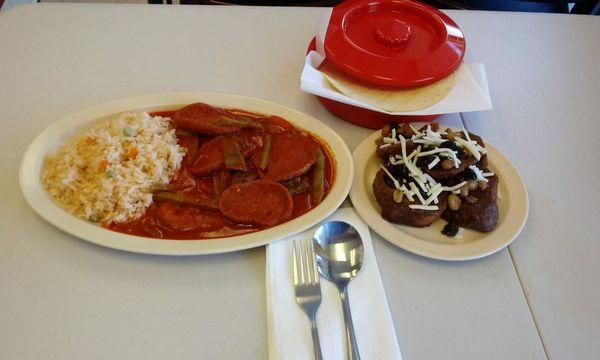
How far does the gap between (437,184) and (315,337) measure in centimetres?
53

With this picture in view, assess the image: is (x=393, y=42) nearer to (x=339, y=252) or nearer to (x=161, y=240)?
(x=339, y=252)

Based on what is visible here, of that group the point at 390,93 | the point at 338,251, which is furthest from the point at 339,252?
the point at 390,93

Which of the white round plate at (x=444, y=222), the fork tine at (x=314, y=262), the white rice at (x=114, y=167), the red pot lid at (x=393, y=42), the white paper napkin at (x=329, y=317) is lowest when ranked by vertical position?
the white paper napkin at (x=329, y=317)

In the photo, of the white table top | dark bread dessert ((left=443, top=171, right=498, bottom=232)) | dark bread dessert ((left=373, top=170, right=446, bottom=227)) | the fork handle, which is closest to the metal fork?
the fork handle

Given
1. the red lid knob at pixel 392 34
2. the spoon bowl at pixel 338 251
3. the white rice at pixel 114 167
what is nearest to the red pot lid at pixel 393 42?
the red lid knob at pixel 392 34

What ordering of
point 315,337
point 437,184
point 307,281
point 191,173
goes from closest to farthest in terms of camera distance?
point 315,337 → point 307,281 → point 437,184 → point 191,173

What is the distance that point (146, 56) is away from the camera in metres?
1.75

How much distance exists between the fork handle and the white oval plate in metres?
0.22

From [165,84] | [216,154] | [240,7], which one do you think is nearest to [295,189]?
[216,154]

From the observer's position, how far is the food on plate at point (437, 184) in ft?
3.80

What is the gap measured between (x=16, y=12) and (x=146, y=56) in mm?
659

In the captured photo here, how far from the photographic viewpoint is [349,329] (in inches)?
38.4

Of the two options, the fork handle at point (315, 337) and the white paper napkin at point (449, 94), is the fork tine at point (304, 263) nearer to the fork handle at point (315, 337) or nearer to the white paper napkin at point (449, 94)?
the fork handle at point (315, 337)

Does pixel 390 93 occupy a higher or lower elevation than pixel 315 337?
higher
